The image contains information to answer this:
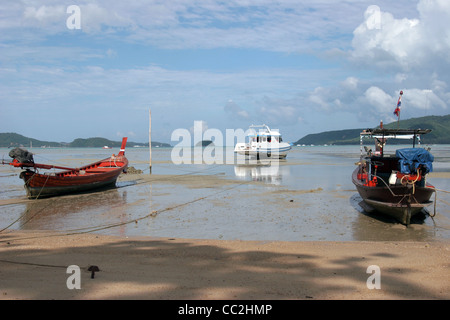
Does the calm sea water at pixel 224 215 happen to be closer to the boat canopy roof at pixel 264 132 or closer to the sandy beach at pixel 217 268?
the sandy beach at pixel 217 268

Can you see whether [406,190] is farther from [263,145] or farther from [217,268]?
[263,145]

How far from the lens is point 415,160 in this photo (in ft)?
38.0

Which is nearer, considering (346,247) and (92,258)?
(92,258)

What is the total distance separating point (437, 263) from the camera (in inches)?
288

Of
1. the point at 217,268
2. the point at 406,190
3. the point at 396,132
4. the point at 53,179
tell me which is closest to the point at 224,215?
the point at 406,190

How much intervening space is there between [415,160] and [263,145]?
39852 millimetres

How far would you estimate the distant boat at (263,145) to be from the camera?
50875mm

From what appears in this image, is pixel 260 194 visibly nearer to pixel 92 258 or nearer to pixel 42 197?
pixel 42 197

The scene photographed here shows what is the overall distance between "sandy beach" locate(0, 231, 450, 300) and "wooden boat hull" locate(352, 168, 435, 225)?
1900 mm

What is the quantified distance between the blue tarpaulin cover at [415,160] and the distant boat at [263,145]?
38.6 metres

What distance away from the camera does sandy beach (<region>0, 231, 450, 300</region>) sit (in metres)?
5.47

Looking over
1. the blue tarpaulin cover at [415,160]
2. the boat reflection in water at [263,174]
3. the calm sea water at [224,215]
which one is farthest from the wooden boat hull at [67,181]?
the blue tarpaulin cover at [415,160]
